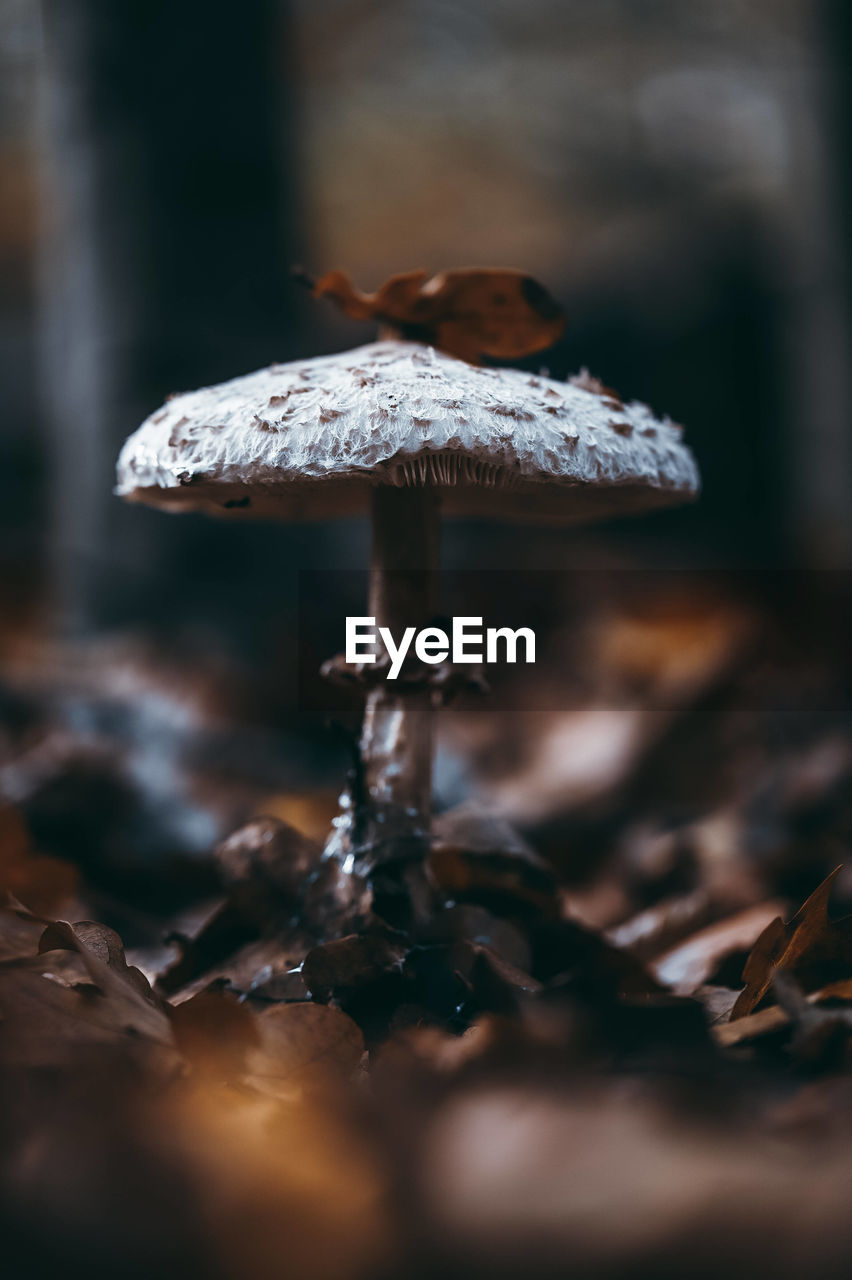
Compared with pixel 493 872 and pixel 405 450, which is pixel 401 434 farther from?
pixel 493 872

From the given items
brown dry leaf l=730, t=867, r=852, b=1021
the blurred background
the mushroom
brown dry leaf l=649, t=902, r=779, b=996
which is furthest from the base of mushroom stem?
brown dry leaf l=730, t=867, r=852, b=1021

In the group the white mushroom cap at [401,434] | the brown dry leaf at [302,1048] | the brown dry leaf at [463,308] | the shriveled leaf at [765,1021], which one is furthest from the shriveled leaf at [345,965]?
the brown dry leaf at [463,308]

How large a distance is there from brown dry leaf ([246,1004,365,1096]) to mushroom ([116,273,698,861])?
0.51 m

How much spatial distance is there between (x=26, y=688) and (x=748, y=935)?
99.1 inches

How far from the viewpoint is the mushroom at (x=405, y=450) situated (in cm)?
135

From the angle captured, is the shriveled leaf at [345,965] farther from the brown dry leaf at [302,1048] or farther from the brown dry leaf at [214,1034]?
the brown dry leaf at [214,1034]

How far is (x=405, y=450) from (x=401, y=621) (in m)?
0.55

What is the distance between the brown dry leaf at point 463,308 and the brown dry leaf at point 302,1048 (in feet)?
3.91

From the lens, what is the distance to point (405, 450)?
1.32 metres

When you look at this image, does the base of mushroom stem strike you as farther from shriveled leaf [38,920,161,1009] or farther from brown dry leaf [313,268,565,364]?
brown dry leaf [313,268,565,364]

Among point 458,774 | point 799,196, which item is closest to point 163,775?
point 458,774

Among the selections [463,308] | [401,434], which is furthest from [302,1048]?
[463,308]

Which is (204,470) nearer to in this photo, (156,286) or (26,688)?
(26,688)

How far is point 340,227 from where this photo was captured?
14.2m
